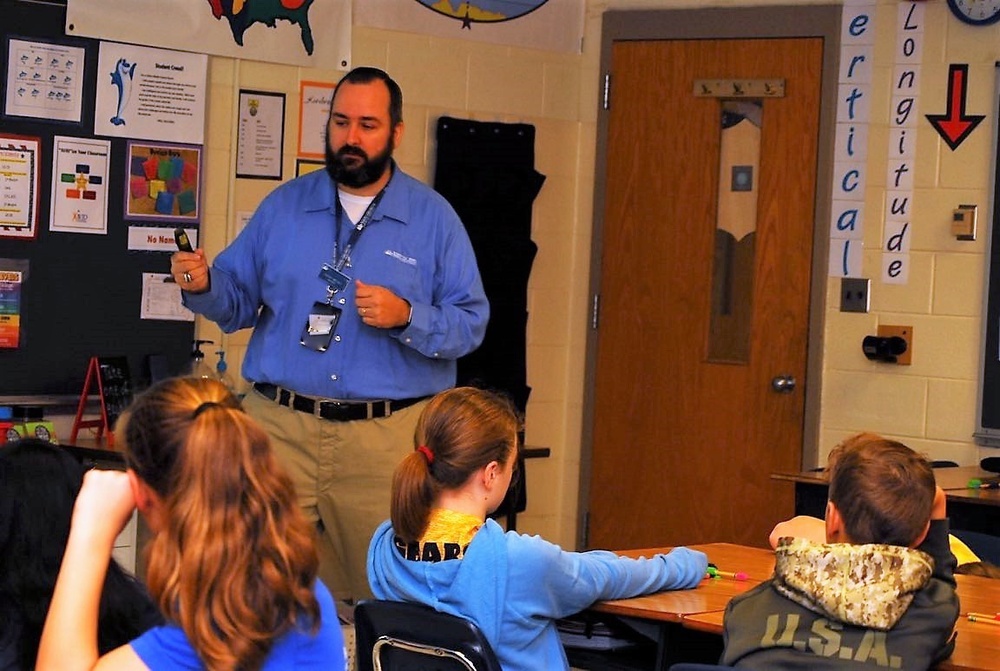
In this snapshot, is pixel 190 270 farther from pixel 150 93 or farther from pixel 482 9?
pixel 482 9

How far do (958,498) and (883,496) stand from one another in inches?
65.1

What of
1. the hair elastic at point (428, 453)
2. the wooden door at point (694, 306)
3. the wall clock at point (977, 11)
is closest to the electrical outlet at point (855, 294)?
the wooden door at point (694, 306)

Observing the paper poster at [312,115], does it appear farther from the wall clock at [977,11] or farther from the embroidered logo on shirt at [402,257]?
the wall clock at [977,11]

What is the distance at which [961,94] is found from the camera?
16.5 feet

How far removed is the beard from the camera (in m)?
3.74

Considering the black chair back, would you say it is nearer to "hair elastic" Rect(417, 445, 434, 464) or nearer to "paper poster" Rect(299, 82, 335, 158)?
"hair elastic" Rect(417, 445, 434, 464)

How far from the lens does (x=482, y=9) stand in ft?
17.9

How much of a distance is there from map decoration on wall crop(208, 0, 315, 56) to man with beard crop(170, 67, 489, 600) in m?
1.14

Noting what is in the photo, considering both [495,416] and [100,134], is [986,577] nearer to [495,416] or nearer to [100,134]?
[495,416]

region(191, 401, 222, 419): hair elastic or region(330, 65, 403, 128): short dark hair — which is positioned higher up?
region(330, 65, 403, 128): short dark hair

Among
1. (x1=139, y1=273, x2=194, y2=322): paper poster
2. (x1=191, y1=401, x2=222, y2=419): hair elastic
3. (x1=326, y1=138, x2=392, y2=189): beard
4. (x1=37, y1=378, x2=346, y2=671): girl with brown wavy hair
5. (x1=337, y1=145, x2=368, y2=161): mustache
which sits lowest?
(x1=37, y1=378, x2=346, y2=671): girl with brown wavy hair

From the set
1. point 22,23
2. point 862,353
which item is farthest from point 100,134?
point 862,353

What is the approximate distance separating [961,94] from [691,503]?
1.78 metres

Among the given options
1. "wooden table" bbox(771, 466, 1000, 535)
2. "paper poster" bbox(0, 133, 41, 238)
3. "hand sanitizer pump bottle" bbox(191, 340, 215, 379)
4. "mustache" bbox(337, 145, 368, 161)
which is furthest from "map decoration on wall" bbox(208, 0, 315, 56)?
"wooden table" bbox(771, 466, 1000, 535)
